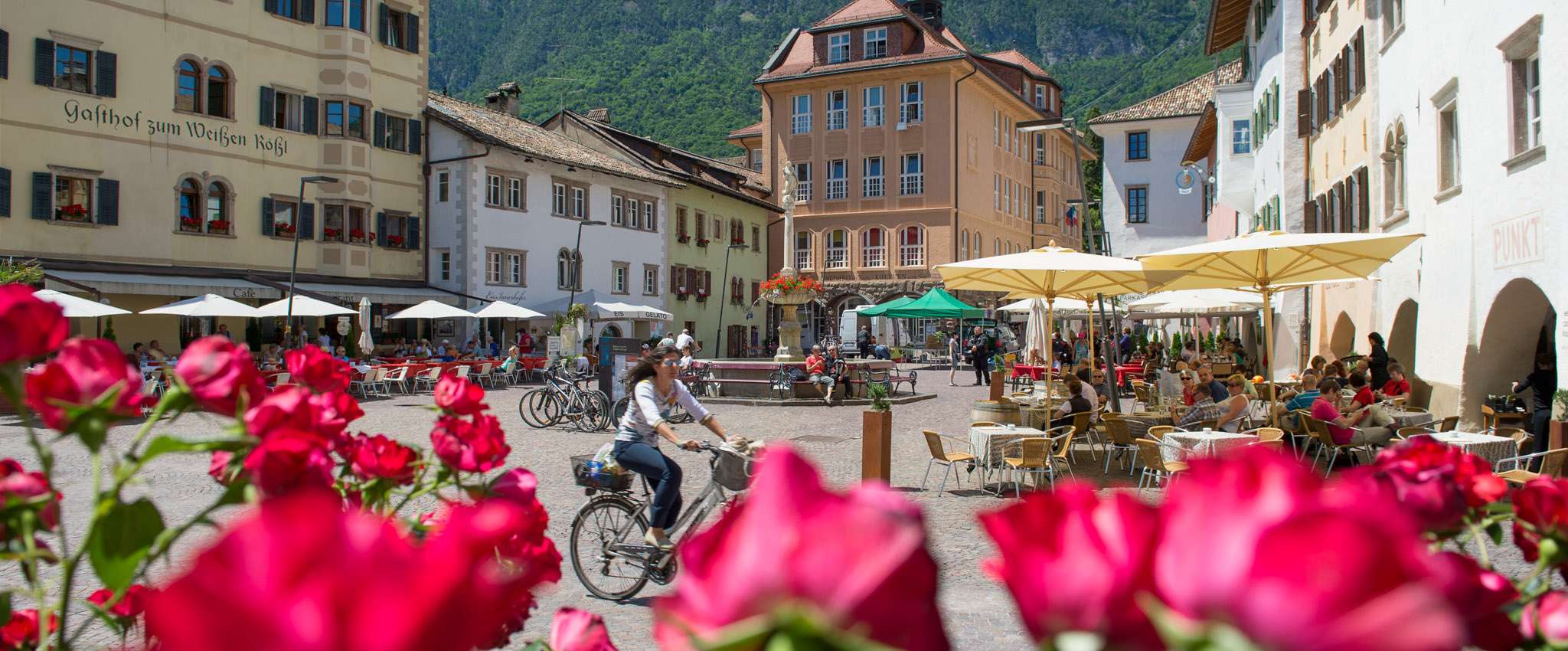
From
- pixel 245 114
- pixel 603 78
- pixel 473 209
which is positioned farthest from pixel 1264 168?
pixel 603 78

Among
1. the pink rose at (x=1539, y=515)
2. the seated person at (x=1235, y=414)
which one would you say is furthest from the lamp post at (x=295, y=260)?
the pink rose at (x=1539, y=515)

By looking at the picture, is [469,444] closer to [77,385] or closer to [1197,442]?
[77,385]

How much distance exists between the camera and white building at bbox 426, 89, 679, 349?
119 ft

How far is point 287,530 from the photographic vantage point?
565 mm

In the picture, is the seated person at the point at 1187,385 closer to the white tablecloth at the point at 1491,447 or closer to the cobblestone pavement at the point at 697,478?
the cobblestone pavement at the point at 697,478

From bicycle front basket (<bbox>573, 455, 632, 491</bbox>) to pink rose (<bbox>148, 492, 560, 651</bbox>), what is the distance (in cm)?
682

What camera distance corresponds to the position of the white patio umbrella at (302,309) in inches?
1055

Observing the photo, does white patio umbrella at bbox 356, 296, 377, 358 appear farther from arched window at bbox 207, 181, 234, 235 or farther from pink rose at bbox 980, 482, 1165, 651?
pink rose at bbox 980, 482, 1165, 651

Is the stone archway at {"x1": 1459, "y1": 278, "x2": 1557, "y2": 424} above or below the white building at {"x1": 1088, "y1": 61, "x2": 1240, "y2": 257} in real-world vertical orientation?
below

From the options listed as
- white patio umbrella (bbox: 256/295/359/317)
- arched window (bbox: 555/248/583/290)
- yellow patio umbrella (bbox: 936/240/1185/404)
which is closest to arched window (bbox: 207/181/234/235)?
white patio umbrella (bbox: 256/295/359/317)

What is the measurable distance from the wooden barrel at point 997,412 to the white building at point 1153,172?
37.6 metres

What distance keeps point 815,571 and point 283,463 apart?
2.50ft

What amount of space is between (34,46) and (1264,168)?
96.2ft

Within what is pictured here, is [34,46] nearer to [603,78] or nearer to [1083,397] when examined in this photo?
[1083,397]
